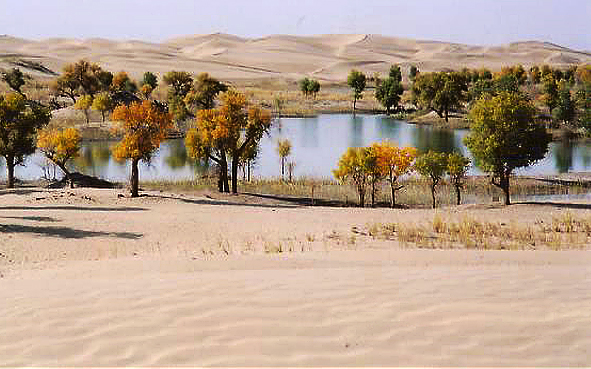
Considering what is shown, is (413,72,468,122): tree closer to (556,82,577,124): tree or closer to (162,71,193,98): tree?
(556,82,577,124): tree

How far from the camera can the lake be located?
4494cm

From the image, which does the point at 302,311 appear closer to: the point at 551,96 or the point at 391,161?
the point at 391,161

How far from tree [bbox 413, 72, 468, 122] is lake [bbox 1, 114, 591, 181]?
475 centimetres

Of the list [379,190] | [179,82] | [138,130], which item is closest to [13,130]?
[138,130]

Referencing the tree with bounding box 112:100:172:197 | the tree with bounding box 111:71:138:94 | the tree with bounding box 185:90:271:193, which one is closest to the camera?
the tree with bounding box 112:100:172:197

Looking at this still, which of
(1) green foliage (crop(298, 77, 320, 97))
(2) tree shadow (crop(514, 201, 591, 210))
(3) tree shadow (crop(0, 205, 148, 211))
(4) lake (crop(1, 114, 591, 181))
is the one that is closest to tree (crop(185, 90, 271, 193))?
(4) lake (crop(1, 114, 591, 181))

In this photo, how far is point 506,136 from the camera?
2962 centimetres

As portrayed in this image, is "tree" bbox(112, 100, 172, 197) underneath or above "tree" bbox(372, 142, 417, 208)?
above

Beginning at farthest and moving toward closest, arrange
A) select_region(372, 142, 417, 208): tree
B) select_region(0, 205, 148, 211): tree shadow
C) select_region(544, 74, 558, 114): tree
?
select_region(544, 74, 558, 114): tree
select_region(372, 142, 417, 208): tree
select_region(0, 205, 148, 211): tree shadow

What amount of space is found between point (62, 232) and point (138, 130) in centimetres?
1204


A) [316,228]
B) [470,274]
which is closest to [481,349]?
A: [470,274]

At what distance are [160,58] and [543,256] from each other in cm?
16164

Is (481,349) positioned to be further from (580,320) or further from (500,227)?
(500,227)

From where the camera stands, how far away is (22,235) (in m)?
17.5
